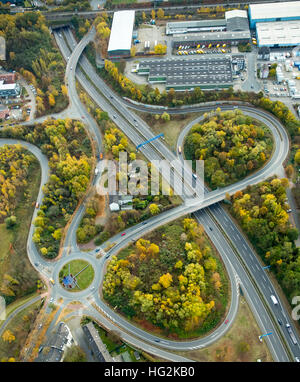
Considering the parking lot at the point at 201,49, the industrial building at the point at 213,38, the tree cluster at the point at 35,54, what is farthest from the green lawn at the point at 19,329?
the industrial building at the point at 213,38

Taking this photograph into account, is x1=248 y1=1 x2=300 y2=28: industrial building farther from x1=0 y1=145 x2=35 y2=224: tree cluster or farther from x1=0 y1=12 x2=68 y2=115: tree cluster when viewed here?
x1=0 y1=145 x2=35 y2=224: tree cluster

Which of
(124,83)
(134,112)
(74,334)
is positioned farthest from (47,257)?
(124,83)

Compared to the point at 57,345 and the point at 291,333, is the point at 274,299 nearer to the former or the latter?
the point at 291,333

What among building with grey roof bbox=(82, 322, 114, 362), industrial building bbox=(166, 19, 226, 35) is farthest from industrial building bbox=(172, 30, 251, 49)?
building with grey roof bbox=(82, 322, 114, 362)

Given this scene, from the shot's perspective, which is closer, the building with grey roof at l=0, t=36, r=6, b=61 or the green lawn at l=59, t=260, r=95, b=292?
the green lawn at l=59, t=260, r=95, b=292

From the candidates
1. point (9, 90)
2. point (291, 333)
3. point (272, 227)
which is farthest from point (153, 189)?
point (9, 90)

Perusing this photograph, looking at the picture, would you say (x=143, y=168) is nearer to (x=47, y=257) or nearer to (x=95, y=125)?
(x=95, y=125)
